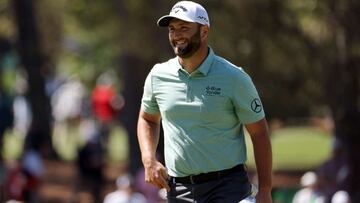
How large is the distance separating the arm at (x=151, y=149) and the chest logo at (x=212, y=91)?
50 centimetres

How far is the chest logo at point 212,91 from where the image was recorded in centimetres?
808

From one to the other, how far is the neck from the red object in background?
75.5 feet

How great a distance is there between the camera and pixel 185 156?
323 inches

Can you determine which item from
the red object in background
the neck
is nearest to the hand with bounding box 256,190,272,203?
the neck

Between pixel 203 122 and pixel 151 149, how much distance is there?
16.9 inches

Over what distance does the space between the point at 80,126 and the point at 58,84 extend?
630cm

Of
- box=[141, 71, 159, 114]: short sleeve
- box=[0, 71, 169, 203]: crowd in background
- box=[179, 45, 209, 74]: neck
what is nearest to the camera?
box=[179, 45, 209, 74]: neck

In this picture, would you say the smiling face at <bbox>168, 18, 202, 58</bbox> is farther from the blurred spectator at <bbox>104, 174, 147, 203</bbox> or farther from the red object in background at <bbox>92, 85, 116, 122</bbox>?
the red object in background at <bbox>92, 85, 116, 122</bbox>

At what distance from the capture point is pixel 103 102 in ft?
103

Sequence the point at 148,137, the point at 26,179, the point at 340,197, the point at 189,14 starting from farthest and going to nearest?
the point at 26,179, the point at 340,197, the point at 148,137, the point at 189,14

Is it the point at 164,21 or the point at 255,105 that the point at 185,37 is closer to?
the point at 164,21

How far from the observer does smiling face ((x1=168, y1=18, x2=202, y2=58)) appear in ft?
26.6

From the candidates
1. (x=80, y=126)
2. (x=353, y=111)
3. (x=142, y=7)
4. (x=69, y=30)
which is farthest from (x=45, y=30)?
(x=353, y=111)

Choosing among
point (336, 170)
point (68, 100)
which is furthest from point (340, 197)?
point (68, 100)
